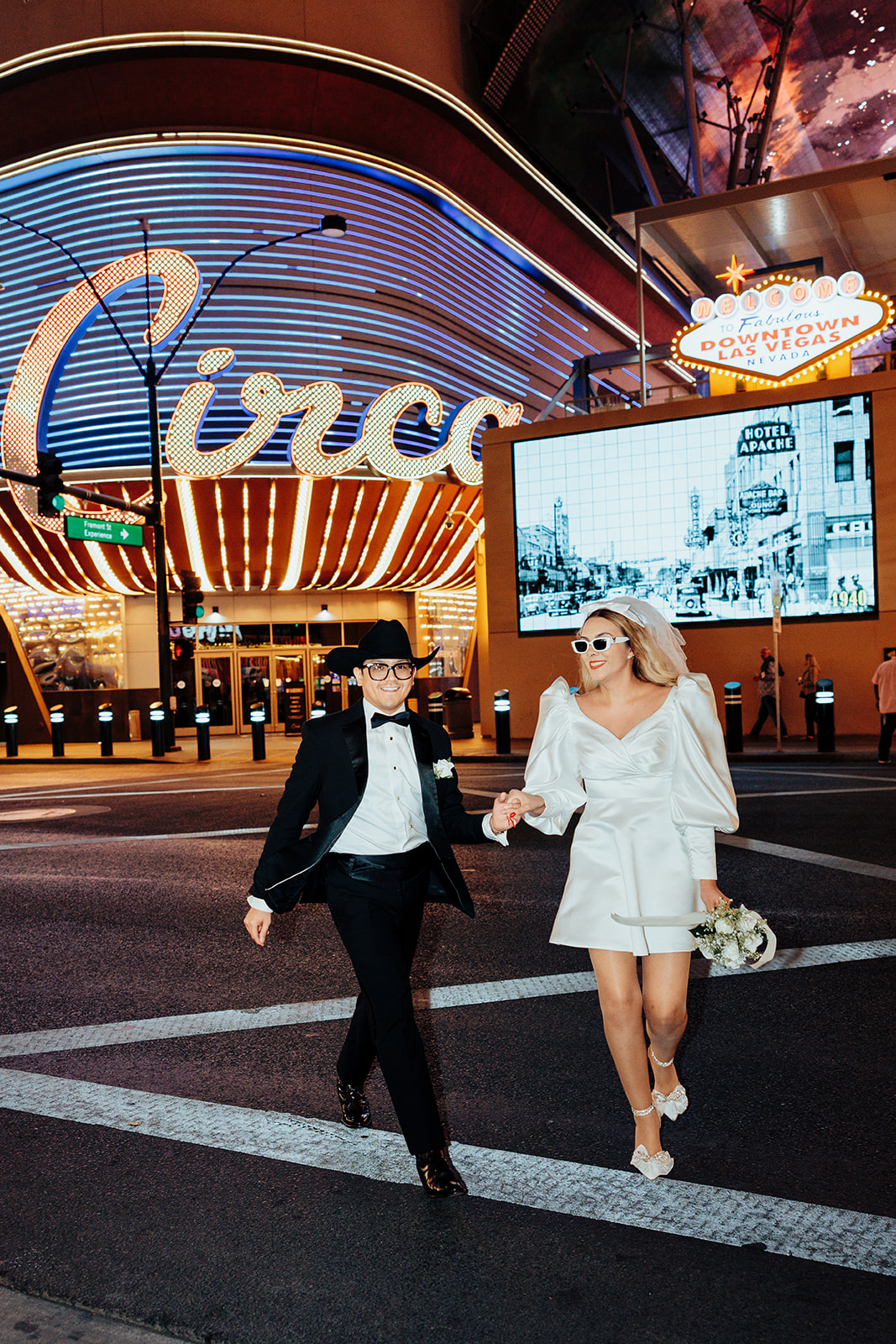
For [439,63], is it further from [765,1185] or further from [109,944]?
[765,1185]

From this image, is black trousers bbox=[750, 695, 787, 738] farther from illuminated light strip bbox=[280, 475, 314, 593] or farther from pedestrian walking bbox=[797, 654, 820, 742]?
illuminated light strip bbox=[280, 475, 314, 593]

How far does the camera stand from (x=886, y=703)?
15812 mm

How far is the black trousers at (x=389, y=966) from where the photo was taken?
3506 millimetres

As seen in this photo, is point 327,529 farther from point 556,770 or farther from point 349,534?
point 556,770

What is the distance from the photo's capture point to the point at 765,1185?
3.56 meters


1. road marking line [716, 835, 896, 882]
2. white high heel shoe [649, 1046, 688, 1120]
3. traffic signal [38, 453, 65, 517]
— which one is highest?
traffic signal [38, 453, 65, 517]

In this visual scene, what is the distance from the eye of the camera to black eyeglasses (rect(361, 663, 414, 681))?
387 cm

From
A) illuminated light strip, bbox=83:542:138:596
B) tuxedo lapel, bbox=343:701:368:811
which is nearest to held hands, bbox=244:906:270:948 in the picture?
tuxedo lapel, bbox=343:701:368:811

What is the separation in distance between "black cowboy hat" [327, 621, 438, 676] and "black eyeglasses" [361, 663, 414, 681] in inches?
1.1

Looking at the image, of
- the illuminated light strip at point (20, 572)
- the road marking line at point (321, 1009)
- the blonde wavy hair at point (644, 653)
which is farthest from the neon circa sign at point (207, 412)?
→ the blonde wavy hair at point (644, 653)

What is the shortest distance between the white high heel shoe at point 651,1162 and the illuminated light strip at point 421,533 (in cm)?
2609

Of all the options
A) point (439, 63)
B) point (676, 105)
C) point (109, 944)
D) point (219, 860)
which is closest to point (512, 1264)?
point (109, 944)

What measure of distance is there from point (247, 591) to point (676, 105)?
39.6 metres

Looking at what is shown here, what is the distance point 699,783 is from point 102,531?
20.8 m
